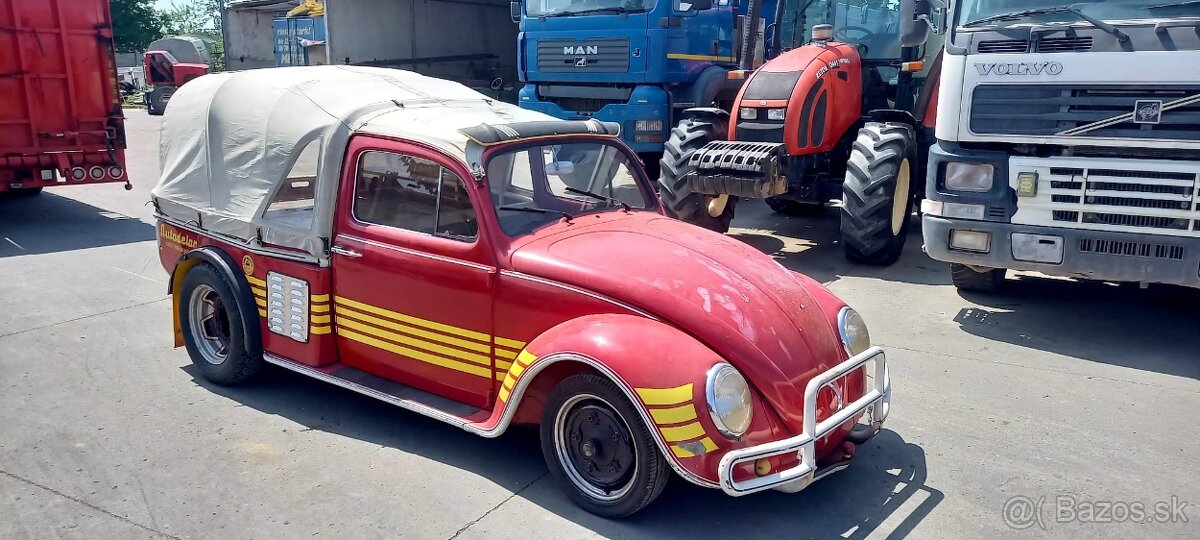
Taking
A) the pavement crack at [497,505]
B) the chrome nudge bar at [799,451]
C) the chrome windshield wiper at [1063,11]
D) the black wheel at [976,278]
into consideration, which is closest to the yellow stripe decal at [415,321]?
the pavement crack at [497,505]

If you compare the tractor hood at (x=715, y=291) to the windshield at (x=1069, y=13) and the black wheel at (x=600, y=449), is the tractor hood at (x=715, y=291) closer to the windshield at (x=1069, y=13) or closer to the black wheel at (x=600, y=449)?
the black wheel at (x=600, y=449)

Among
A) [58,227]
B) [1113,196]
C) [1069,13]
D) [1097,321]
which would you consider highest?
[1069,13]

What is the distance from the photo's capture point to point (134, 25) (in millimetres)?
48375

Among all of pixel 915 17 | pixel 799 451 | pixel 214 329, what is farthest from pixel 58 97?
pixel 799 451

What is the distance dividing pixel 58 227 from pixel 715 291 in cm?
1004

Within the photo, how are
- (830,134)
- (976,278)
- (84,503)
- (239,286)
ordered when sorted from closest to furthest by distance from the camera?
(84,503) → (239,286) → (976,278) → (830,134)

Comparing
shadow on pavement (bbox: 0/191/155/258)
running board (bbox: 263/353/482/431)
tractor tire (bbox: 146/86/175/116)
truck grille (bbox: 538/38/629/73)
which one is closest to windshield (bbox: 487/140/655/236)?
running board (bbox: 263/353/482/431)

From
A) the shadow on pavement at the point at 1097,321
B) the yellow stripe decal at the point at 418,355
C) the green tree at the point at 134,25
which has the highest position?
the green tree at the point at 134,25

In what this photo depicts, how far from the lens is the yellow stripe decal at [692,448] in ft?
11.9

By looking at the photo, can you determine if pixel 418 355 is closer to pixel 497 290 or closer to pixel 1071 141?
pixel 497 290

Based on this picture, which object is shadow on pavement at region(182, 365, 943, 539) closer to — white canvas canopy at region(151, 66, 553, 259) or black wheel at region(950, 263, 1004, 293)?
white canvas canopy at region(151, 66, 553, 259)

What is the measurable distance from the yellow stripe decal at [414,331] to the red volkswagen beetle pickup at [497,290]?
0.04ft

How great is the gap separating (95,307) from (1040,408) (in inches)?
285

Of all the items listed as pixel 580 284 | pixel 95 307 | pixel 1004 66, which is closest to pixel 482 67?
pixel 95 307
